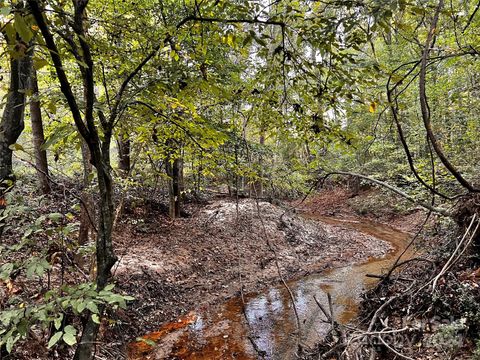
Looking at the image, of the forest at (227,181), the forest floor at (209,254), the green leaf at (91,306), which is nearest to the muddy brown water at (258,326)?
the forest at (227,181)

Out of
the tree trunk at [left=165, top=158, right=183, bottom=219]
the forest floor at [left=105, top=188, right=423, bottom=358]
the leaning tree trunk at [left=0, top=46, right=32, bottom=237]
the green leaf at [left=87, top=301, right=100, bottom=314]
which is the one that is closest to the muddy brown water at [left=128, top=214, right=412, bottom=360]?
the forest floor at [left=105, top=188, right=423, bottom=358]

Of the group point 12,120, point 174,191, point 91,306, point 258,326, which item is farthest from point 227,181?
point 91,306

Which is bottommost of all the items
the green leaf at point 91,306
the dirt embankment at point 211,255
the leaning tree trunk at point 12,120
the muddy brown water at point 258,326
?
the muddy brown water at point 258,326

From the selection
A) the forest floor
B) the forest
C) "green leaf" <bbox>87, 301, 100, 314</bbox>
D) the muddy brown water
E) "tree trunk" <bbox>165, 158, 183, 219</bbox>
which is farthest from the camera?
"tree trunk" <bbox>165, 158, 183, 219</bbox>

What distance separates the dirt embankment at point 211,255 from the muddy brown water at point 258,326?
17.6 inches

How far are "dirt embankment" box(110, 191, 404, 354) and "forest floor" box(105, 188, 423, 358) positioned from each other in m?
0.02

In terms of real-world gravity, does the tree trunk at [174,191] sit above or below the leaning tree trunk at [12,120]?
below

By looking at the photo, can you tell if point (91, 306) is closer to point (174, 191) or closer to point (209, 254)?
point (209, 254)

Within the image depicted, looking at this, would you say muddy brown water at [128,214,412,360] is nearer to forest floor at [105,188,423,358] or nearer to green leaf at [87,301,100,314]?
forest floor at [105,188,423,358]

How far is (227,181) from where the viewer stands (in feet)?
27.3

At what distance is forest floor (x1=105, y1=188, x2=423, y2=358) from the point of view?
6.96m

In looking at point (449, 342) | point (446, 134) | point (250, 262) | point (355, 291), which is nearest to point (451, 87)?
point (446, 134)

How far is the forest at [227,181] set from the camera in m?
2.43

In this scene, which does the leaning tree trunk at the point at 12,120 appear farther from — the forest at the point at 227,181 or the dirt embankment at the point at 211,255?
the dirt embankment at the point at 211,255
